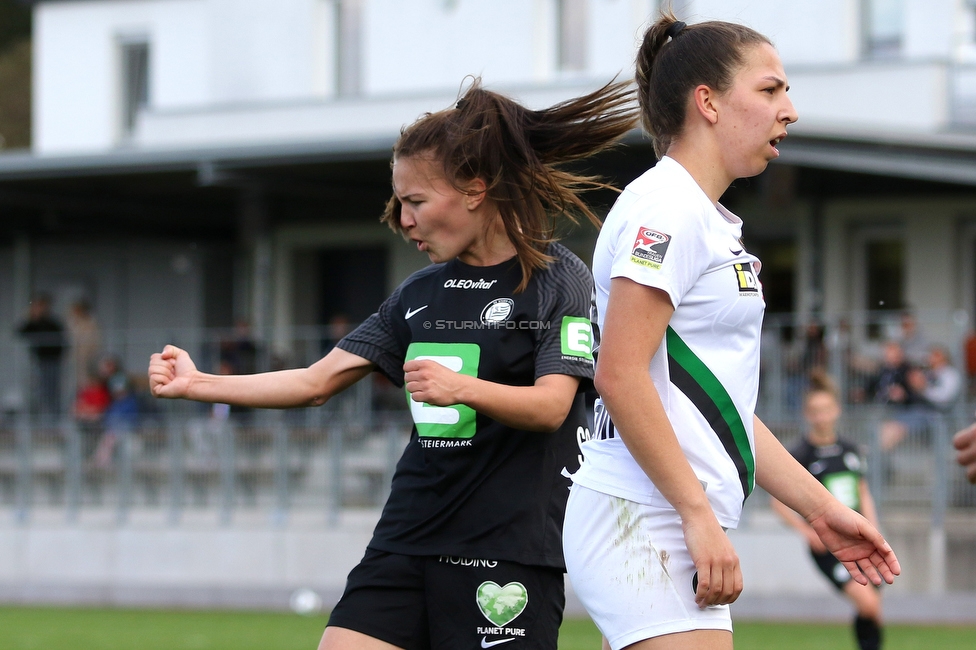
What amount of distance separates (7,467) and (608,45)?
10382 mm

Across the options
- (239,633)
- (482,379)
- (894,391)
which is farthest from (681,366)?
(894,391)

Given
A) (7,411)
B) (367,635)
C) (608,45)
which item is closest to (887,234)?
(608,45)

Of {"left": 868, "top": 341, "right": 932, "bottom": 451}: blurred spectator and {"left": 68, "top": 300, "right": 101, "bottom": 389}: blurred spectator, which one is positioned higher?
{"left": 68, "top": 300, "right": 101, "bottom": 389}: blurred spectator

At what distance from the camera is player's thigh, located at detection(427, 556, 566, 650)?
3.77m

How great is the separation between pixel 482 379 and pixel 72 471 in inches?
555

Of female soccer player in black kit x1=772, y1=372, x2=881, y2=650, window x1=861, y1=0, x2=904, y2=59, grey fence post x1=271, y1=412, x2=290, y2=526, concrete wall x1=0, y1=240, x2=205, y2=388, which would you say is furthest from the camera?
concrete wall x1=0, y1=240, x2=205, y2=388

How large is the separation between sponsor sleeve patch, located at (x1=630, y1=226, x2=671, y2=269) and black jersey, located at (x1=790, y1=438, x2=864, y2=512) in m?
6.81

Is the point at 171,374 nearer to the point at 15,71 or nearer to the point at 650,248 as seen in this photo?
the point at 650,248

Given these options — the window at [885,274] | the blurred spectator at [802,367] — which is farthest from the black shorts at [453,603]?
the window at [885,274]

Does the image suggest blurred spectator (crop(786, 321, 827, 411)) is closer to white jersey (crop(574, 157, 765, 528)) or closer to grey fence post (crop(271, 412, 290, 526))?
grey fence post (crop(271, 412, 290, 526))

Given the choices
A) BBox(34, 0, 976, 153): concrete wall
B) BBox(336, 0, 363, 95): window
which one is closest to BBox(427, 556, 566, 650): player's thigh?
BBox(34, 0, 976, 153): concrete wall

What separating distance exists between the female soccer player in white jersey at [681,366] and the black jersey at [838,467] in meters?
6.41

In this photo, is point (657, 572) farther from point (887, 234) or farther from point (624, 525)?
point (887, 234)

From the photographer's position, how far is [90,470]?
1680 centimetres
